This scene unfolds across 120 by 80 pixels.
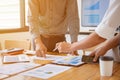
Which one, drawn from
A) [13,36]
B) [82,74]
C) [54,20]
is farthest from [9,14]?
[82,74]

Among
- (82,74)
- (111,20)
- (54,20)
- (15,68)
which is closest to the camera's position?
(111,20)

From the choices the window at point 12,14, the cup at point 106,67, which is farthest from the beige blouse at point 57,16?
the window at point 12,14

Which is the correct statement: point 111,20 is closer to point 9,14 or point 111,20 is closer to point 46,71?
point 46,71

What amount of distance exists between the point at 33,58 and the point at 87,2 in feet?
6.96

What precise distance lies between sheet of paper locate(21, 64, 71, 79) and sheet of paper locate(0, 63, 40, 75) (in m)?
0.07

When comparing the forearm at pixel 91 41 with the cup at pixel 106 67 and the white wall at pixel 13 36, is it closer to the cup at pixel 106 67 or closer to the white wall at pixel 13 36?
the cup at pixel 106 67

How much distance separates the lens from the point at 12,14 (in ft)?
12.8

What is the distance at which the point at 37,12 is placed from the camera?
2.22 m

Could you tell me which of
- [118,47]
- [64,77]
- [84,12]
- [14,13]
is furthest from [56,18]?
[14,13]

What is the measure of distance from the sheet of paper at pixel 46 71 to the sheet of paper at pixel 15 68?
0.07 meters

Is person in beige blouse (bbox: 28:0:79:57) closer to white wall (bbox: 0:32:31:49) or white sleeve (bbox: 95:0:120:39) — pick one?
white sleeve (bbox: 95:0:120:39)

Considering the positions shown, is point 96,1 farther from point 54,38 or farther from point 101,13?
point 54,38

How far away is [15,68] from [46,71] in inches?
8.8

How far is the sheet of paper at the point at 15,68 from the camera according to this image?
4.41 ft
